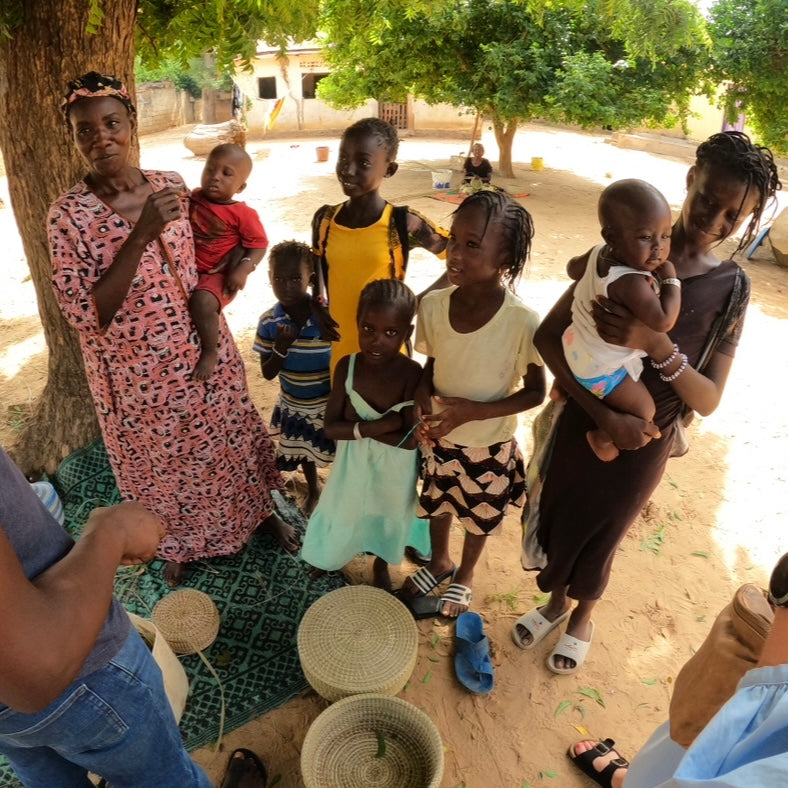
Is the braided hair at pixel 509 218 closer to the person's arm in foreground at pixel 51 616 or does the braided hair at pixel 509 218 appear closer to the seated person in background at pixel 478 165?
the person's arm in foreground at pixel 51 616

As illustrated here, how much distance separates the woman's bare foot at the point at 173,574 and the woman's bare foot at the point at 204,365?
1.00 meters

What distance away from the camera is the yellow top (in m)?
2.34

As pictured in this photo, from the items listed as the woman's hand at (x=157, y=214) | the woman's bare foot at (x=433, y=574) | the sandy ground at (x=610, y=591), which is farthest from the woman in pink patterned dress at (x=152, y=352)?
the sandy ground at (x=610, y=591)

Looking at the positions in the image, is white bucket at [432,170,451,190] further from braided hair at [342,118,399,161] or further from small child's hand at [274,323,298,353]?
small child's hand at [274,323,298,353]

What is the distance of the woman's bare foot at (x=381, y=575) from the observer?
2626 mm

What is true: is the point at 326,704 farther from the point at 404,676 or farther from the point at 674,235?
the point at 674,235

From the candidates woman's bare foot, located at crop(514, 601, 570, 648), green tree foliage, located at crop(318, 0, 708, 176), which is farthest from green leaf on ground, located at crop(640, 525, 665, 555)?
green tree foliage, located at crop(318, 0, 708, 176)

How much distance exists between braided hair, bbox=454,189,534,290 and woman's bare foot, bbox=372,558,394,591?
142cm

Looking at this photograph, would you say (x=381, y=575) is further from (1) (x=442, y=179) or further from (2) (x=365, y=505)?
(1) (x=442, y=179)

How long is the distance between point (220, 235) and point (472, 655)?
2005 mm

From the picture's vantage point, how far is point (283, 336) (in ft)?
8.19

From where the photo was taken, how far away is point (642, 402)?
1.76 metres

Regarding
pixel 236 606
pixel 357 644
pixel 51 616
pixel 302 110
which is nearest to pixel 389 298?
pixel 357 644

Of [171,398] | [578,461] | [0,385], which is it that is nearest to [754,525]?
[578,461]
